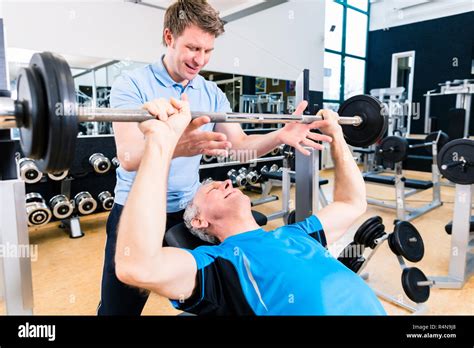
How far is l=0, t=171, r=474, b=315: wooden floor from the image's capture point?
6.51 feet

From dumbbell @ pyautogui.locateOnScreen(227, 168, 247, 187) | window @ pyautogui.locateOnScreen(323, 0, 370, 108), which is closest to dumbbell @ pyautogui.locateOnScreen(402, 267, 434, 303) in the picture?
dumbbell @ pyautogui.locateOnScreen(227, 168, 247, 187)

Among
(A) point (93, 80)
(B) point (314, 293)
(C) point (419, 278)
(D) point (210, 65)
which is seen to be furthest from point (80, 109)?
(D) point (210, 65)

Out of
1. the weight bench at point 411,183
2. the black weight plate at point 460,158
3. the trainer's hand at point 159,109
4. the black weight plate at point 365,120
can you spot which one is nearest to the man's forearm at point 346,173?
the black weight plate at point 365,120

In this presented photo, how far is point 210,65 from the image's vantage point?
14.8 ft

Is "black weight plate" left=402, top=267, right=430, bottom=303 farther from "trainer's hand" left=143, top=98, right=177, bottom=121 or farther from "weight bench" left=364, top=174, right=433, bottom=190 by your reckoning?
"weight bench" left=364, top=174, right=433, bottom=190

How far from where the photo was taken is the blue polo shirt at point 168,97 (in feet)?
3.89

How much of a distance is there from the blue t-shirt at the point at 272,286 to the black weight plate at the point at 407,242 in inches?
37.9

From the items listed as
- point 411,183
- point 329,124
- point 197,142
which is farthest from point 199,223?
point 411,183

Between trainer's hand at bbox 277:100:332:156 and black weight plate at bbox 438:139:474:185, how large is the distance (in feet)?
4.48

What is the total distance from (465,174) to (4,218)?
2423 mm

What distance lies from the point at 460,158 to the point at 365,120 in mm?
1070

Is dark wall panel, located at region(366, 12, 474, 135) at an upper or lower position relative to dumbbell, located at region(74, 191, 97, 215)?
upper

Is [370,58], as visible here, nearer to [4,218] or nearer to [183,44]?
[183,44]

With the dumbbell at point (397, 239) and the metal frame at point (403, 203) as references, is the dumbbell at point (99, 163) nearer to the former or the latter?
the dumbbell at point (397, 239)
